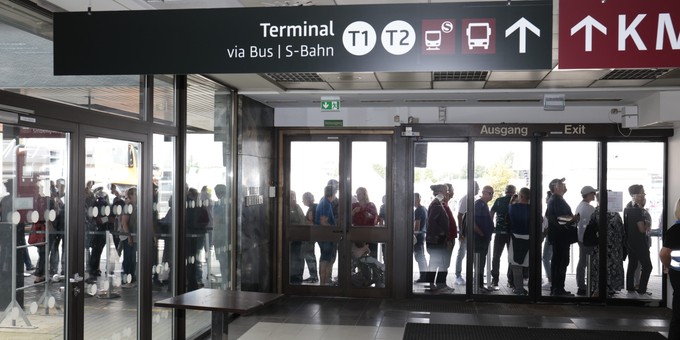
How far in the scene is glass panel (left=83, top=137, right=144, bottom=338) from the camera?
4723mm

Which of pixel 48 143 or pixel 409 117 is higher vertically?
pixel 409 117

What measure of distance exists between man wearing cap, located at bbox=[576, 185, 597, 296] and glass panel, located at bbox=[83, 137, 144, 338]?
5.80 metres

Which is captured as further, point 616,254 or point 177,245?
point 616,254

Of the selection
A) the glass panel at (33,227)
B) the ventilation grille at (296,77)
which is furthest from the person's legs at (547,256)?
the glass panel at (33,227)

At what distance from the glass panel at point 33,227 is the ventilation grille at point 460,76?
374 cm

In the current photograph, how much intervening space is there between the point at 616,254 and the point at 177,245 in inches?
223

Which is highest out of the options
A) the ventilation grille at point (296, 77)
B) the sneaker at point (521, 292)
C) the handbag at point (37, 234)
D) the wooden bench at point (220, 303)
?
the ventilation grille at point (296, 77)

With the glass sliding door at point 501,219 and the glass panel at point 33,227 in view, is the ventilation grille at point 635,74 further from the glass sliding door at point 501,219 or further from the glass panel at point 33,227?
the glass panel at point 33,227

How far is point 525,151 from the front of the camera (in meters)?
8.66

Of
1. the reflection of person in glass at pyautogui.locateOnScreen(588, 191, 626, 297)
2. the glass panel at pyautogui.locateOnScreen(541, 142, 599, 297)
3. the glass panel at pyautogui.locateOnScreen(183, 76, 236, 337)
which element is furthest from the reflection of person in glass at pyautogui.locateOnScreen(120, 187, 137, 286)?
the reflection of person in glass at pyautogui.locateOnScreen(588, 191, 626, 297)

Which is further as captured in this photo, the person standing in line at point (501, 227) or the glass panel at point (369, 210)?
the glass panel at point (369, 210)

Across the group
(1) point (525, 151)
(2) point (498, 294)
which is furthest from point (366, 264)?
(1) point (525, 151)

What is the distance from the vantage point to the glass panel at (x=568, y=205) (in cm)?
859

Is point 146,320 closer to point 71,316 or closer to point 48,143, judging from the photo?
point 71,316
